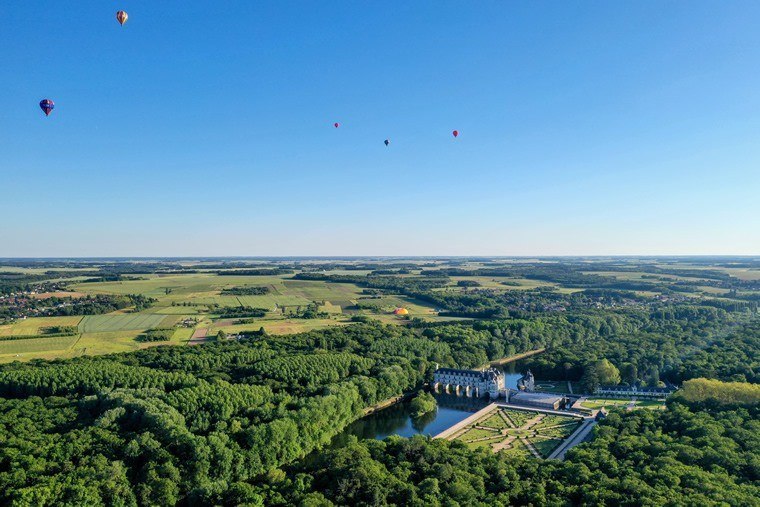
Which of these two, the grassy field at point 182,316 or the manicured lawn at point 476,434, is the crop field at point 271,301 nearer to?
the grassy field at point 182,316

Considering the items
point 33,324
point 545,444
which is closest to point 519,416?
point 545,444

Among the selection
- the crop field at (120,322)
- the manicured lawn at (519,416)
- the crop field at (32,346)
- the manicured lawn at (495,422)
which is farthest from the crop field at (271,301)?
the manicured lawn at (495,422)

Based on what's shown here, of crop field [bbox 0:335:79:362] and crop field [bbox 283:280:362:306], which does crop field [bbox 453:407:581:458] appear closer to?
crop field [bbox 0:335:79:362]

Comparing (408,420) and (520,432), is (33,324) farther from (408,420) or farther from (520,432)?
(520,432)

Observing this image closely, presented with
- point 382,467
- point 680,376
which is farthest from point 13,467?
point 680,376

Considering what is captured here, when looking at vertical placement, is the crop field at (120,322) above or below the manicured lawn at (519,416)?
above

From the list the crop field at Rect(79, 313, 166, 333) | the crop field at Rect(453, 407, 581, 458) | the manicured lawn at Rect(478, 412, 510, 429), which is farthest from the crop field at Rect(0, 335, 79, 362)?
the manicured lawn at Rect(478, 412, 510, 429)

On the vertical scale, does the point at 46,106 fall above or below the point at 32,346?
above
